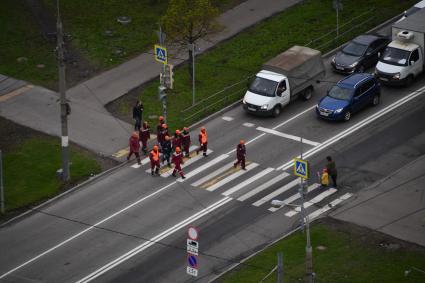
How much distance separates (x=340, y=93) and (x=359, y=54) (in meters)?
4.80

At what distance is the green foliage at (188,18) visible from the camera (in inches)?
2005

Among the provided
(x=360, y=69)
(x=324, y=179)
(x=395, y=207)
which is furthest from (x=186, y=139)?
(x=360, y=69)

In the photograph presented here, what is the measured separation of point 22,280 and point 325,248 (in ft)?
37.2

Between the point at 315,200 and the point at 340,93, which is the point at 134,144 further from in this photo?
the point at 340,93

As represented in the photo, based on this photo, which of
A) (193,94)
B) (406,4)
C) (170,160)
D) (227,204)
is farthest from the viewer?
(406,4)

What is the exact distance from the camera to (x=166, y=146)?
45375 millimetres

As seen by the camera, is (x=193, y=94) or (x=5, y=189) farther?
(x=193, y=94)

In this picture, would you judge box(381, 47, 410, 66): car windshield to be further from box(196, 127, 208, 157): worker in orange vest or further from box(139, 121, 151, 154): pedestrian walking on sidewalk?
box(139, 121, 151, 154): pedestrian walking on sidewalk

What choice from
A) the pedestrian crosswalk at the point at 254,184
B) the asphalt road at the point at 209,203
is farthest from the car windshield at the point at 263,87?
the pedestrian crosswalk at the point at 254,184

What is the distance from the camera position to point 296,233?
130ft

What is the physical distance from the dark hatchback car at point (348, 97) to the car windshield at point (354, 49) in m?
3.43

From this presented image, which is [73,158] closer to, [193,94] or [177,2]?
→ [193,94]

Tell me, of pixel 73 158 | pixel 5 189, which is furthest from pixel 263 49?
pixel 5 189

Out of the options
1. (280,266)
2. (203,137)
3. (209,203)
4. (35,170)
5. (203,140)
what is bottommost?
(35,170)
